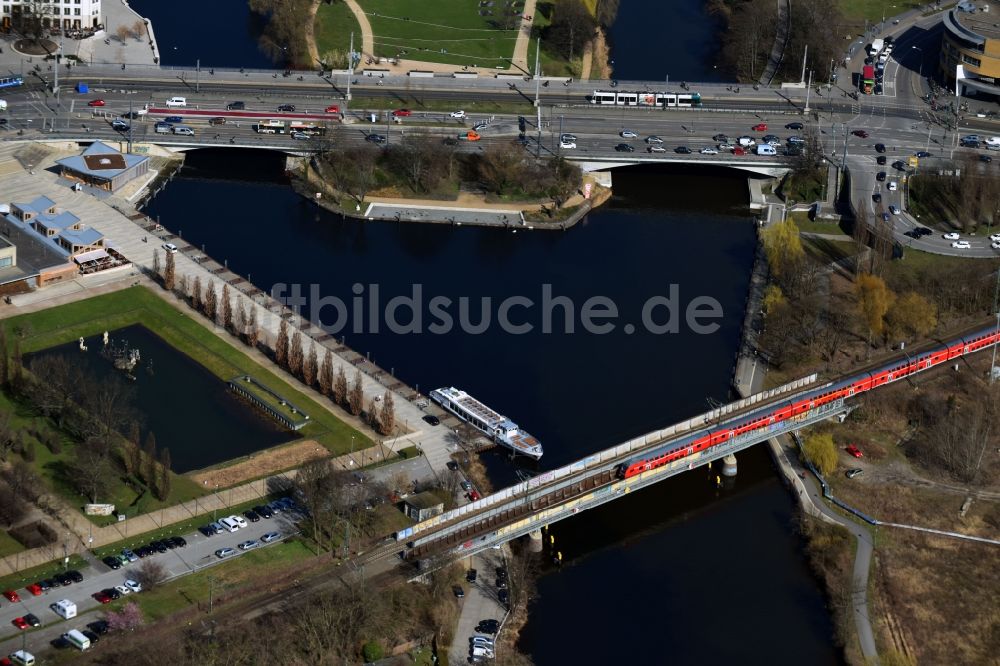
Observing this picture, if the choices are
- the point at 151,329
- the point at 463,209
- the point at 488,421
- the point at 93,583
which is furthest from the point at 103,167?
the point at 93,583

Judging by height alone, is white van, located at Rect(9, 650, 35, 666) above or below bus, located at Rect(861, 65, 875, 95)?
below

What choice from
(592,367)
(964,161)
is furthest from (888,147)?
(592,367)

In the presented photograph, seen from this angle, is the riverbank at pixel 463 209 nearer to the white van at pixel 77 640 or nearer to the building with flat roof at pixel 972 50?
the building with flat roof at pixel 972 50

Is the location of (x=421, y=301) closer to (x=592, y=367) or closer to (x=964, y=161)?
(x=592, y=367)

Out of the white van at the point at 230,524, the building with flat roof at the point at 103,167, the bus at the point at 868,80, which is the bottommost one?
the white van at the point at 230,524

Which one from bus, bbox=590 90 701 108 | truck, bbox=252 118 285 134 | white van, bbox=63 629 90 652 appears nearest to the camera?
white van, bbox=63 629 90 652

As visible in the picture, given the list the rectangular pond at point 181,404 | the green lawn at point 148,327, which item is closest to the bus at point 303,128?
the green lawn at point 148,327

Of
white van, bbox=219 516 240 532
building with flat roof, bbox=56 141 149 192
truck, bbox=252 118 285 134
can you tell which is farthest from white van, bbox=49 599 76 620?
truck, bbox=252 118 285 134

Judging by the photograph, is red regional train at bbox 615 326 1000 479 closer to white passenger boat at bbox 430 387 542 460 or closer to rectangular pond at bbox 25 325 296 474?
white passenger boat at bbox 430 387 542 460
